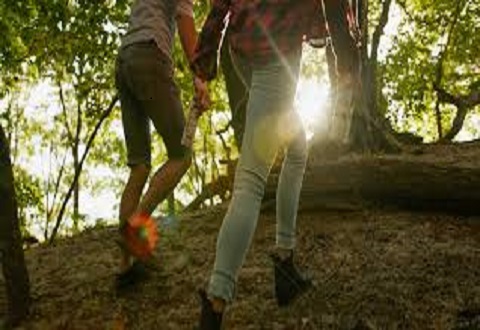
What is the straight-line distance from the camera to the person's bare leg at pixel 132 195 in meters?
4.71

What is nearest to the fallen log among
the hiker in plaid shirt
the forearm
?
the forearm

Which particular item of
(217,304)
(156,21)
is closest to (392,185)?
(156,21)

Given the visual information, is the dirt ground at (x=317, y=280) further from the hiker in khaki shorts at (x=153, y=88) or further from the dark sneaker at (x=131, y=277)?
the hiker in khaki shorts at (x=153, y=88)

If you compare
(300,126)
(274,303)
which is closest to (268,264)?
(274,303)

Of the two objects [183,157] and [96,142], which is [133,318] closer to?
[183,157]

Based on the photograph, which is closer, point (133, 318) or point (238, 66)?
point (238, 66)

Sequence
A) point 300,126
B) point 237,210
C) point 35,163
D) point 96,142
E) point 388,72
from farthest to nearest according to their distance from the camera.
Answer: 1. point 35,163
2. point 96,142
3. point 388,72
4. point 300,126
5. point 237,210

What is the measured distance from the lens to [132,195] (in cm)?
477

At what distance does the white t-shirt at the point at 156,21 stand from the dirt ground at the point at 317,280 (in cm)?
161

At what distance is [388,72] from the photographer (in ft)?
84.5

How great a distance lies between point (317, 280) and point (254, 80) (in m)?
1.70

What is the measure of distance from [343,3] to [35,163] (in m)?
43.9

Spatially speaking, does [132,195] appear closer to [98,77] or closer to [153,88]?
[153,88]

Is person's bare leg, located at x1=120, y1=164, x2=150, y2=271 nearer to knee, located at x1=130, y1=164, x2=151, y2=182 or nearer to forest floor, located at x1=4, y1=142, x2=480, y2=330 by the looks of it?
knee, located at x1=130, y1=164, x2=151, y2=182
